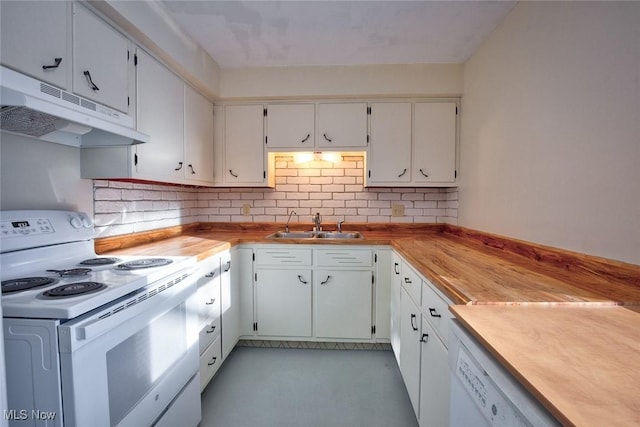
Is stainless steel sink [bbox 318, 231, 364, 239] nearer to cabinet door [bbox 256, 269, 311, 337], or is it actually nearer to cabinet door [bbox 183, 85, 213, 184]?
cabinet door [bbox 256, 269, 311, 337]

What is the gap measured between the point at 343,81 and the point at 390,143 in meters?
0.66

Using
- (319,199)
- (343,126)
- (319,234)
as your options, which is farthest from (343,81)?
(319,234)

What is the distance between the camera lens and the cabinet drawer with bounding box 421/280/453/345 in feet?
3.73

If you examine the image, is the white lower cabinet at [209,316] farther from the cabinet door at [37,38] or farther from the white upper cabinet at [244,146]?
the cabinet door at [37,38]

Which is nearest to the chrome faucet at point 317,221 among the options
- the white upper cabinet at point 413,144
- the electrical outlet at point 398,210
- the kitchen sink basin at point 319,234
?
the kitchen sink basin at point 319,234

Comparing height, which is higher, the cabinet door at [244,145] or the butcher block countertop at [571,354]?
the cabinet door at [244,145]

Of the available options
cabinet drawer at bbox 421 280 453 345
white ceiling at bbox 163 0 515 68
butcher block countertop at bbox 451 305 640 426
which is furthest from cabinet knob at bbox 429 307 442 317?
white ceiling at bbox 163 0 515 68

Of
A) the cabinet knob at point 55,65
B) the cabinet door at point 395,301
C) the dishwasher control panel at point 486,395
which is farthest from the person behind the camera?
the cabinet door at point 395,301

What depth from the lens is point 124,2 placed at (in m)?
1.44

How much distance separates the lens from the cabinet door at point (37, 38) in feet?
3.32

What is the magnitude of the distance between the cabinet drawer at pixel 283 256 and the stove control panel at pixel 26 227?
1291mm

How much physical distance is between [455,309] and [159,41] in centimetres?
207

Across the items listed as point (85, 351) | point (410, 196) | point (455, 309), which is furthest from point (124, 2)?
point (410, 196)

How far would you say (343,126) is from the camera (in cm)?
A: 252
